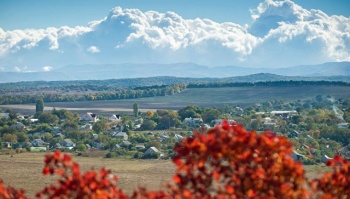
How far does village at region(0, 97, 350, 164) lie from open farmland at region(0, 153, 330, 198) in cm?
366

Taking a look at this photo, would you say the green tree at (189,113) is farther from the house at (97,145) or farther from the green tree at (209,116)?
the house at (97,145)

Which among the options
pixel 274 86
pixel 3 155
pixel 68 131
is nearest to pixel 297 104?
pixel 274 86

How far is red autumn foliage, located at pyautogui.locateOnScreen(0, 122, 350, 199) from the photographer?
23.6ft

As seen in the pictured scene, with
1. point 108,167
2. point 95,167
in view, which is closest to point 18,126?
point 108,167

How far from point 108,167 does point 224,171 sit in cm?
3648

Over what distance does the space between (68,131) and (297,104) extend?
192ft

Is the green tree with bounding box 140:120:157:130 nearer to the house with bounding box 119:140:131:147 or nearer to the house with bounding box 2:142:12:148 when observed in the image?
the house with bounding box 119:140:131:147

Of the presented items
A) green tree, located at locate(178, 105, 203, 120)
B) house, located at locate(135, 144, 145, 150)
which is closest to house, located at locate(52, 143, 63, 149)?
house, located at locate(135, 144, 145, 150)

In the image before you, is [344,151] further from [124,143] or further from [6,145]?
[6,145]

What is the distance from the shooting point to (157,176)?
128 ft

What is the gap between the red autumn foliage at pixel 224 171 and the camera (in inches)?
283

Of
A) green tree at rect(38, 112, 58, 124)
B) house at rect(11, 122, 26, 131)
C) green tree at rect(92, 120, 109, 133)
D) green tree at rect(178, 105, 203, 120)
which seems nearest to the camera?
green tree at rect(92, 120, 109, 133)

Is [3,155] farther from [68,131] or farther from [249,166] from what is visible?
[249,166]

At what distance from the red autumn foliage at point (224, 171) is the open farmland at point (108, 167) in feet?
74.5
